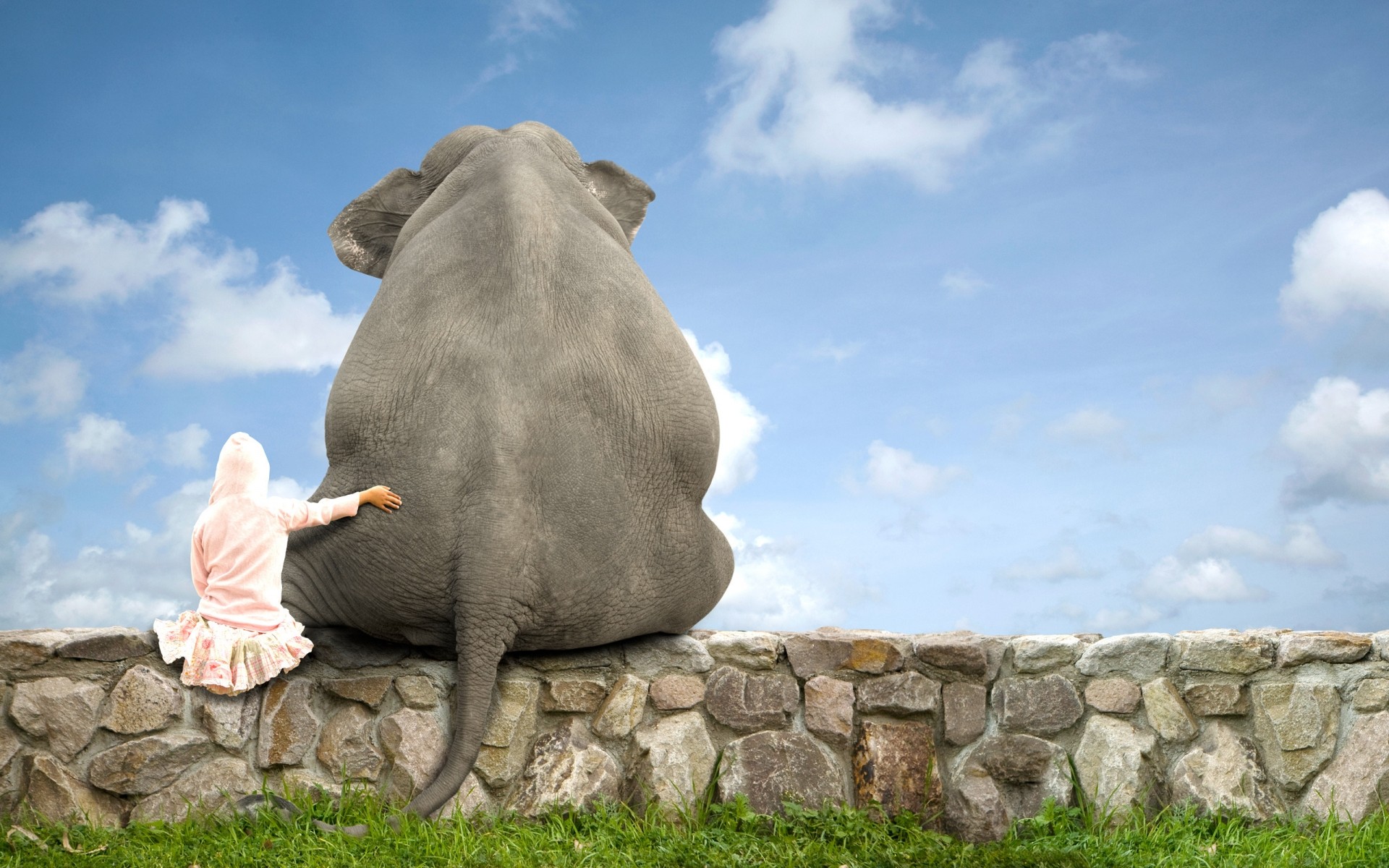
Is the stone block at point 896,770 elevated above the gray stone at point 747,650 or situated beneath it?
situated beneath

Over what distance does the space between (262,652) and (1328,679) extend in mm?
4319

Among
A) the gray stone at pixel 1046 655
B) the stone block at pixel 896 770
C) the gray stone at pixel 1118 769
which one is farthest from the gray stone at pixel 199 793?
the gray stone at pixel 1118 769

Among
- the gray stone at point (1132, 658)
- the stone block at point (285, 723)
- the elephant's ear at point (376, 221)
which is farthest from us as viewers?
the elephant's ear at point (376, 221)

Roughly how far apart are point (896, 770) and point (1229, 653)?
57.6 inches

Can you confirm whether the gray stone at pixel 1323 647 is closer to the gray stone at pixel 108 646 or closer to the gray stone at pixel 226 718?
the gray stone at pixel 226 718

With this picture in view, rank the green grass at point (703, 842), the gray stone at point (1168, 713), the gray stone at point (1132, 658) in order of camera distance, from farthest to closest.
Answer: the gray stone at point (1132, 658)
the gray stone at point (1168, 713)
the green grass at point (703, 842)

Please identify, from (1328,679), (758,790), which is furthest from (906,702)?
(1328,679)

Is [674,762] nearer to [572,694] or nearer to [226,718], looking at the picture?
[572,694]

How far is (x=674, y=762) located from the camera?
437 centimetres

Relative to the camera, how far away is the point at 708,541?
188 inches

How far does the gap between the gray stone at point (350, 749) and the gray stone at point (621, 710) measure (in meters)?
0.89

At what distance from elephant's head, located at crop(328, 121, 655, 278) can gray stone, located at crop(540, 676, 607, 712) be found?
2458 mm

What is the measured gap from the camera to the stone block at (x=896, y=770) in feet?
14.6

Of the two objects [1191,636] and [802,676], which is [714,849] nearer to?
[802,676]
